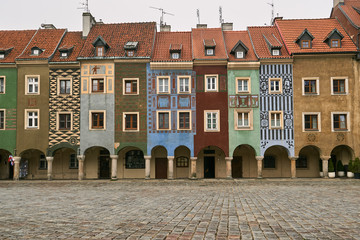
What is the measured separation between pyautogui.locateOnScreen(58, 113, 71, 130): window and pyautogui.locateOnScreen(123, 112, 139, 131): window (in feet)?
15.7

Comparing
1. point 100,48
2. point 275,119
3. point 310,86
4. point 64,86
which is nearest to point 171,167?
point 275,119

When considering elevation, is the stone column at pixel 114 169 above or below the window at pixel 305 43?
below

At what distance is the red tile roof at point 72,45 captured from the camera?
2988 cm

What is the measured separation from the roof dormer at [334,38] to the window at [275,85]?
5.27 metres

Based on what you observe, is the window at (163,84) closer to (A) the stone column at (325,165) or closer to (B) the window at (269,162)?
(B) the window at (269,162)

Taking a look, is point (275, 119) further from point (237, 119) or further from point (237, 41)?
point (237, 41)

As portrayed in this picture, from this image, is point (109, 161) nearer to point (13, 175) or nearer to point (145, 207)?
point (13, 175)

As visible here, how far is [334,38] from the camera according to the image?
29094 millimetres

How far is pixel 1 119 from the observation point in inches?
1176

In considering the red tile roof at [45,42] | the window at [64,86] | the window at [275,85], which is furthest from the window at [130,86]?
the window at [275,85]

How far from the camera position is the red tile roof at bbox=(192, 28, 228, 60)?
29.8 m

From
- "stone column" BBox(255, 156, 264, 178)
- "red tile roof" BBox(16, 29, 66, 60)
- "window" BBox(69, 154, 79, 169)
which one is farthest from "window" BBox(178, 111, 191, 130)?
"red tile roof" BBox(16, 29, 66, 60)

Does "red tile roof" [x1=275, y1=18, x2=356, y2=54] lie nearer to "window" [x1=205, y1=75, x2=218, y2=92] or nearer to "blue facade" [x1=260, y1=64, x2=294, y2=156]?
"blue facade" [x1=260, y1=64, x2=294, y2=156]

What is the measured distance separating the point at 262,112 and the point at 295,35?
7.79 m
